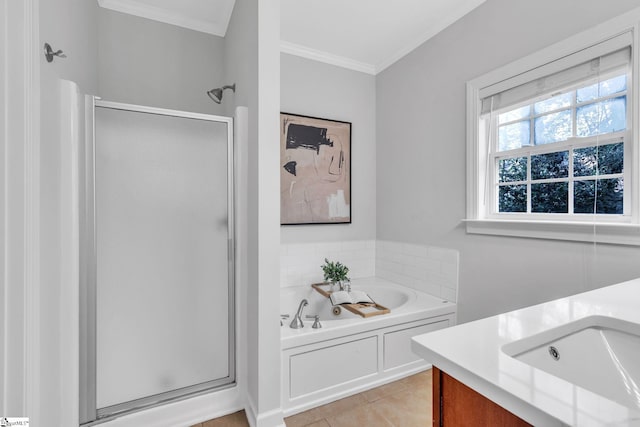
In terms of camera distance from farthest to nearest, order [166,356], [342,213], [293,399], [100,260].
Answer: [342,213] < [293,399] < [166,356] < [100,260]

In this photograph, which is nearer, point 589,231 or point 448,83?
point 589,231

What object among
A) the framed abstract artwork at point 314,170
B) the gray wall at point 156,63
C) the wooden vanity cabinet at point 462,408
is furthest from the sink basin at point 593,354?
the gray wall at point 156,63

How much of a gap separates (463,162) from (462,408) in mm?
2006

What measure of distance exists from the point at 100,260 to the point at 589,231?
2512mm

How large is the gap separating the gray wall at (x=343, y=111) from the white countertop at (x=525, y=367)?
6.99 ft

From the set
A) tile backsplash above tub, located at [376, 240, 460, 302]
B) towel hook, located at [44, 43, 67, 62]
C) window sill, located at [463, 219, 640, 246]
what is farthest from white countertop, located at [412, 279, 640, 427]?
towel hook, located at [44, 43, 67, 62]

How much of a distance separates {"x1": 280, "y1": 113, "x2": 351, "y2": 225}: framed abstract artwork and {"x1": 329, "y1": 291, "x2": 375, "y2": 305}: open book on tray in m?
0.73

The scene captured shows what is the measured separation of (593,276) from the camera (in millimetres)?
1549

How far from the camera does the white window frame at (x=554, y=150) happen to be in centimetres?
142

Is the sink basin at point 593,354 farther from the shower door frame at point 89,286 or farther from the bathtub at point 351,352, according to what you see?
the shower door frame at point 89,286

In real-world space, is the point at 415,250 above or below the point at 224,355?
above

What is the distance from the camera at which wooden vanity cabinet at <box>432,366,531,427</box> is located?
546 mm

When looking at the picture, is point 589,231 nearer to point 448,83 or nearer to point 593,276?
point 593,276

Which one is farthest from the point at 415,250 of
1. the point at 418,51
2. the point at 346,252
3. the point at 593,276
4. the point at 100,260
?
the point at 100,260
